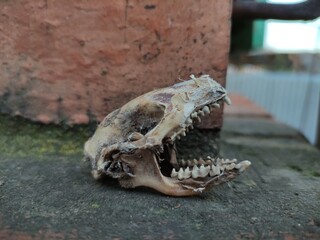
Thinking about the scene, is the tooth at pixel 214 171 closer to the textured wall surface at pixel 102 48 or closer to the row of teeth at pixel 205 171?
the row of teeth at pixel 205 171

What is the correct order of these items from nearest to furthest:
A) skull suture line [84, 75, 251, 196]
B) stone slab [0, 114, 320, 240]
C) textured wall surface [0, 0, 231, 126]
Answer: stone slab [0, 114, 320, 240]
skull suture line [84, 75, 251, 196]
textured wall surface [0, 0, 231, 126]

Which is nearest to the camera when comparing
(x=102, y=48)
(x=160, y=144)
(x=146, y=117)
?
(x=160, y=144)

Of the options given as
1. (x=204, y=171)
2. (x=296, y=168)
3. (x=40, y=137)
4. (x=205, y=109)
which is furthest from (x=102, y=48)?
(x=296, y=168)

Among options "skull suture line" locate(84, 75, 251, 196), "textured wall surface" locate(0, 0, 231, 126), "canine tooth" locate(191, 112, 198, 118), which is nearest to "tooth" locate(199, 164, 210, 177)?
"skull suture line" locate(84, 75, 251, 196)

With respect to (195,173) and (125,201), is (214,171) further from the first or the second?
(125,201)

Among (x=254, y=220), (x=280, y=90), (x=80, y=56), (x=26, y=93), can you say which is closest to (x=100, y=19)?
(x=80, y=56)

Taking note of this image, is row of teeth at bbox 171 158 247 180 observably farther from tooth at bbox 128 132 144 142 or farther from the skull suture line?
tooth at bbox 128 132 144 142

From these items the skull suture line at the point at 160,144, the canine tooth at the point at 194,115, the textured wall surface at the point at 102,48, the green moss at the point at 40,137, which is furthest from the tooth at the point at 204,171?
the green moss at the point at 40,137
